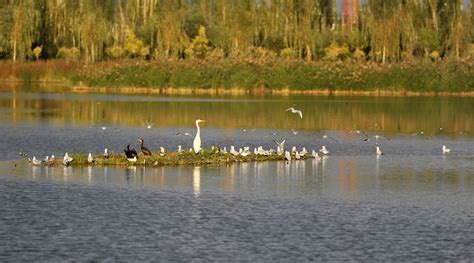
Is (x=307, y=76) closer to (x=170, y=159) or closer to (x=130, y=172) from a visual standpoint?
(x=170, y=159)

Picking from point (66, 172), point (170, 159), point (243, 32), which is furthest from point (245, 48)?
point (66, 172)

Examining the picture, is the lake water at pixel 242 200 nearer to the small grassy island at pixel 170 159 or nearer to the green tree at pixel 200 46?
the small grassy island at pixel 170 159

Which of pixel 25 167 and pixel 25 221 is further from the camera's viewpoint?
pixel 25 167

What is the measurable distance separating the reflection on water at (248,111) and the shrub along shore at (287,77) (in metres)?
4.10

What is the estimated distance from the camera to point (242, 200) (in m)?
24.8

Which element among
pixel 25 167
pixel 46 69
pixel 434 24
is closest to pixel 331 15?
pixel 434 24

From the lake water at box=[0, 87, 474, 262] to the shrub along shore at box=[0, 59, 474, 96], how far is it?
90.8ft

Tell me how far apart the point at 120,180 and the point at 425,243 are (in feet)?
33.4

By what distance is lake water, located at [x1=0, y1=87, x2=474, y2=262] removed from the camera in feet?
63.1

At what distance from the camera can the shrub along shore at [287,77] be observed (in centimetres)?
7569

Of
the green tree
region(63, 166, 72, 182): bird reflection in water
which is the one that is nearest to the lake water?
region(63, 166, 72, 182): bird reflection in water

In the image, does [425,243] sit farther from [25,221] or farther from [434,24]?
[434,24]

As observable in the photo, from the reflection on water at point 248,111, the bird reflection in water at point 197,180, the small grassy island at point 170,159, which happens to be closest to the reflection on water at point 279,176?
the bird reflection in water at point 197,180

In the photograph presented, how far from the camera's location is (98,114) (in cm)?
5416
